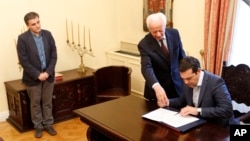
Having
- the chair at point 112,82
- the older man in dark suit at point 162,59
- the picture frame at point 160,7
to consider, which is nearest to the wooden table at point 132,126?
the older man in dark suit at point 162,59

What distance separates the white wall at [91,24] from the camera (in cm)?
381

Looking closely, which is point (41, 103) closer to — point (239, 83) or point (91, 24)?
point (91, 24)

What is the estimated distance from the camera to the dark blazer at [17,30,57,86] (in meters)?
3.43

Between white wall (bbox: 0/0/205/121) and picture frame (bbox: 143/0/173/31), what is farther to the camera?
picture frame (bbox: 143/0/173/31)

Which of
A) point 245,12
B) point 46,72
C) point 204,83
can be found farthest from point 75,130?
point 245,12

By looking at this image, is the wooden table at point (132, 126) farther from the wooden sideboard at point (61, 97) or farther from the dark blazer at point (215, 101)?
the wooden sideboard at point (61, 97)

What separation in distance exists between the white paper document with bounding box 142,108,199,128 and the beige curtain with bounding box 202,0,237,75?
1.35 metres

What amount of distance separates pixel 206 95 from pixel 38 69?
2.16 meters

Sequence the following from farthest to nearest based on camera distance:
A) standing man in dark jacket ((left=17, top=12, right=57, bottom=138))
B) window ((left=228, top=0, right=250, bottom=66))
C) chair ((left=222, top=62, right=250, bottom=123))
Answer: standing man in dark jacket ((left=17, top=12, right=57, bottom=138)) < window ((left=228, top=0, right=250, bottom=66)) < chair ((left=222, top=62, right=250, bottom=123))

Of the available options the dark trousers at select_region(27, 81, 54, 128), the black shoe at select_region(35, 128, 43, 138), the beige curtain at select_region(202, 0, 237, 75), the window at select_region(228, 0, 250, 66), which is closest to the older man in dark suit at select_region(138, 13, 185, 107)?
the beige curtain at select_region(202, 0, 237, 75)

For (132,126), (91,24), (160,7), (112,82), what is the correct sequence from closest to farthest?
(132,126), (160,7), (112,82), (91,24)

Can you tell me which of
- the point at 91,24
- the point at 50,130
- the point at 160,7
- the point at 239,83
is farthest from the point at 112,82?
the point at 239,83

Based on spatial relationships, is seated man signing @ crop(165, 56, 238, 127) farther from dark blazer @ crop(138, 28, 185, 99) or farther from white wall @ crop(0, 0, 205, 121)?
white wall @ crop(0, 0, 205, 121)

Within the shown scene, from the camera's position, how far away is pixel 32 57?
3.49 metres
